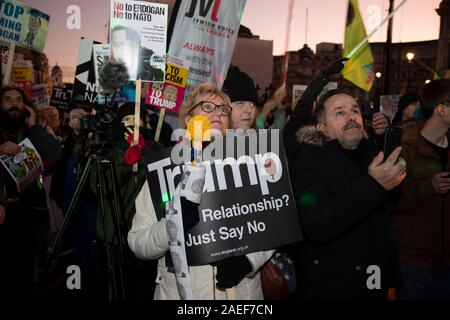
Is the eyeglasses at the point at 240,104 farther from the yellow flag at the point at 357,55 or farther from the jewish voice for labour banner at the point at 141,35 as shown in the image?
the yellow flag at the point at 357,55

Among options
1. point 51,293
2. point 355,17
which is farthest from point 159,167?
point 355,17

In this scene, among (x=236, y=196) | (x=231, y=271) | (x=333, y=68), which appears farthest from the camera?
(x=333, y=68)

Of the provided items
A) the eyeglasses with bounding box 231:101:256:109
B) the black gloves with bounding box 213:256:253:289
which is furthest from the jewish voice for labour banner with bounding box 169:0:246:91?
the black gloves with bounding box 213:256:253:289

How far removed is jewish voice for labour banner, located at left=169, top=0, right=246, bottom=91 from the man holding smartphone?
269 centimetres

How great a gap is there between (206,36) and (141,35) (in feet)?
5.43

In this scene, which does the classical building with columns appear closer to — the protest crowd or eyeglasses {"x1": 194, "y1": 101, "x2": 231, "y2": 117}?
the protest crowd

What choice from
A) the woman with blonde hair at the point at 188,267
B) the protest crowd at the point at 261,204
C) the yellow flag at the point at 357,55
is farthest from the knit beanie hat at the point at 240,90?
the yellow flag at the point at 357,55

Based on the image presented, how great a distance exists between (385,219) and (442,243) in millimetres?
826

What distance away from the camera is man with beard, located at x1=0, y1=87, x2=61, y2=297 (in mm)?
4672

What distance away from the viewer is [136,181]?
388cm

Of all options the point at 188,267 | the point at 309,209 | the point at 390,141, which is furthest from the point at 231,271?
the point at 390,141

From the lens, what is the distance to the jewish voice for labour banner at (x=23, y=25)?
5859 millimetres

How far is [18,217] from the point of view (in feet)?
15.7

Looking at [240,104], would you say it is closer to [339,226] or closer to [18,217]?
[339,226]
